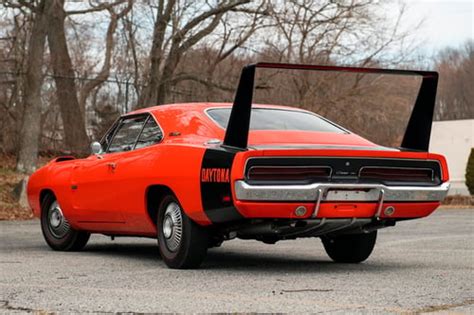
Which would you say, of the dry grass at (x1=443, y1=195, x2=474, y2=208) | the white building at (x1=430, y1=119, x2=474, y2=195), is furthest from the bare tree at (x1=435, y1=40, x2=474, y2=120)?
the dry grass at (x1=443, y1=195, x2=474, y2=208)

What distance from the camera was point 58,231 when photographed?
33.1 feet

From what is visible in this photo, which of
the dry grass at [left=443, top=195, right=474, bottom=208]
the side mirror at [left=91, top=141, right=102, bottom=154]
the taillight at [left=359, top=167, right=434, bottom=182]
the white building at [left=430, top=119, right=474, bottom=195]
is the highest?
the side mirror at [left=91, top=141, right=102, bottom=154]

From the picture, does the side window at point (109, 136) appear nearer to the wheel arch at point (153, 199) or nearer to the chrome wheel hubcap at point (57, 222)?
the chrome wheel hubcap at point (57, 222)

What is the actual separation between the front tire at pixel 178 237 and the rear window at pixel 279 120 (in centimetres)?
89

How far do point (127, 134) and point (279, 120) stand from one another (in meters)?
1.74

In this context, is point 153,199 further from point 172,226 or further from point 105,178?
point 105,178

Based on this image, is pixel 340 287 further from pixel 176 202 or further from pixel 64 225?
pixel 64 225

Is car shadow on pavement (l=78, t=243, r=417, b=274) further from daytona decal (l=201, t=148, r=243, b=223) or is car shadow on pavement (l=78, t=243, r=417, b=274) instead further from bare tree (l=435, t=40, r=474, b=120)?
bare tree (l=435, t=40, r=474, b=120)

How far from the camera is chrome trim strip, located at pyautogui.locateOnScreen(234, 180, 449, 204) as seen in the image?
696 centimetres

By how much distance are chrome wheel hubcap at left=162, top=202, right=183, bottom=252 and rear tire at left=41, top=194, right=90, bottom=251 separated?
208cm

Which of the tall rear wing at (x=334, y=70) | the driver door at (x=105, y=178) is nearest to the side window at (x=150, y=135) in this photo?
the driver door at (x=105, y=178)

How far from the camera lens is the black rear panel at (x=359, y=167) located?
707cm

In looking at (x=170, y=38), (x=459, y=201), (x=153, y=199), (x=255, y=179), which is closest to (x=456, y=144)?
(x=459, y=201)

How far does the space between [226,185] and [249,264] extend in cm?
157
